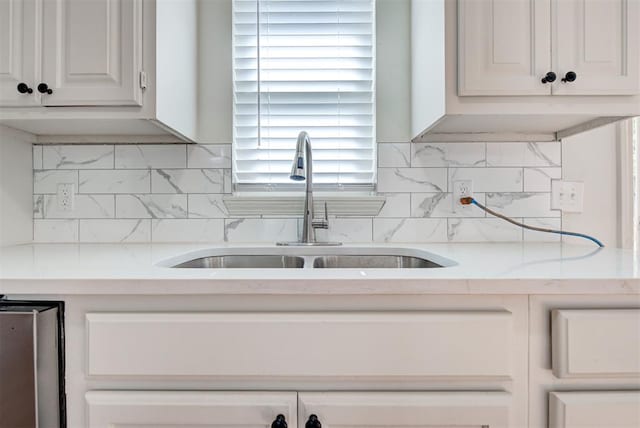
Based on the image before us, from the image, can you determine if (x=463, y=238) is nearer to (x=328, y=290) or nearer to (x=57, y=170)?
(x=328, y=290)

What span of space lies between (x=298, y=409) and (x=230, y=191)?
2.94 ft

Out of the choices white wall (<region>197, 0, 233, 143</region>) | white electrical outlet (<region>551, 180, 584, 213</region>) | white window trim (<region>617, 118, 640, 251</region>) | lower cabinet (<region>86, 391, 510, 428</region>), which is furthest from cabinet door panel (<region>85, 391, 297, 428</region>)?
white window trim (<region>617, 118, 640, 251</region>)

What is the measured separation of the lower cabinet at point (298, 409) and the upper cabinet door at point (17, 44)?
91 centimetres

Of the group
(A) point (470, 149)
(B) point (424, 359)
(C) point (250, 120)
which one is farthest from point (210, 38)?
(B) point (424, 359)

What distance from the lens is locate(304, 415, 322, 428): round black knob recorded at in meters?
0.71

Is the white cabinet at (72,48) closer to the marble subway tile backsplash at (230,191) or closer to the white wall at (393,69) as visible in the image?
the marble subway tile backsplash at (230,191)

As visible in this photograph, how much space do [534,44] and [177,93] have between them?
1109mm

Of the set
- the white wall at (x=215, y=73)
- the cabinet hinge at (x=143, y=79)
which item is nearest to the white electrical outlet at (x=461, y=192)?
the white wall at (x=215, y=73)

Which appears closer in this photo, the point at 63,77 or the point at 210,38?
the point at 63,77

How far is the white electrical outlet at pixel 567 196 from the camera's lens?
139cm

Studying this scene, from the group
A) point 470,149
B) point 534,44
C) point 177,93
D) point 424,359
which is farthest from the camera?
point 470,149

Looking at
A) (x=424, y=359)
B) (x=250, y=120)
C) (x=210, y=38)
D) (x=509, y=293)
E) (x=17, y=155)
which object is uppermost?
(x=210, y=38)

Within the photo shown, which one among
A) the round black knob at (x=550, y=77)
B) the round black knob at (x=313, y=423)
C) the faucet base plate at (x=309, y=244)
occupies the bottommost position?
the round black knob at (x=313, y=423)

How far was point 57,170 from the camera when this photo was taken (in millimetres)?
1410
